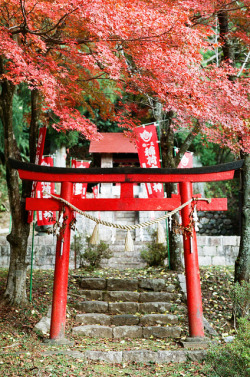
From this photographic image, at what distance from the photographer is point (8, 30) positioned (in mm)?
6715

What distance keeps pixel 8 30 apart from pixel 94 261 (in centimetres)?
732

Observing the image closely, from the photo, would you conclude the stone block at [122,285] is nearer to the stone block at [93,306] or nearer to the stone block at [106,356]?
the stone block at [93,306]

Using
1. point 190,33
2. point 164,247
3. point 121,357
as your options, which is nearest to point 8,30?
point 190,33

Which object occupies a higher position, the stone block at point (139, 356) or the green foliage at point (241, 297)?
the green foliage at point (241, 297)

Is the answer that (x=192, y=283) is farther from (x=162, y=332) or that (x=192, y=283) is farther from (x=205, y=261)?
(x=205, y=261)

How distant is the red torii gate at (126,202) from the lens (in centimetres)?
646

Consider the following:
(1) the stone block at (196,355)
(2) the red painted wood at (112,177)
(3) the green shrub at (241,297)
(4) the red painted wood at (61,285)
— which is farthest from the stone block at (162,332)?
(2) the red painted wood at (112,177)

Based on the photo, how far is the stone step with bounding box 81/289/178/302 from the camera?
8625 mm

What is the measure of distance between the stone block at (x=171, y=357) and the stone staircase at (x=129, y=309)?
1092 millimetres

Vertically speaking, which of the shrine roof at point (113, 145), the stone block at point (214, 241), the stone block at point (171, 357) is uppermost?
the shrine roof at point (113, 145)

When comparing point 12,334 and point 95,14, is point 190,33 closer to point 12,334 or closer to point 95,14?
point 95,14

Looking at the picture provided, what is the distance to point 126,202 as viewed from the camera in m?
6.63

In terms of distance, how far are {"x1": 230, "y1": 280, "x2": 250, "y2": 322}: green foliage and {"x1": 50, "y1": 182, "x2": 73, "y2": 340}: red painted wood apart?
326 centimetres

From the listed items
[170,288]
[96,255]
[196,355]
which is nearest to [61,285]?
[196,355]
